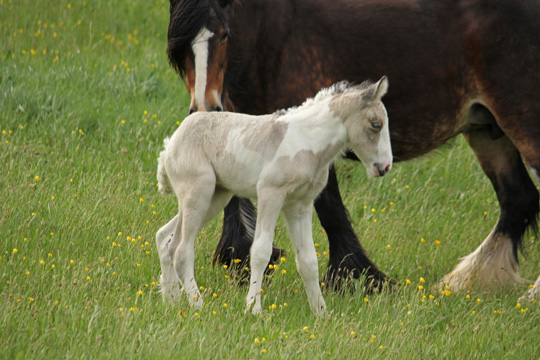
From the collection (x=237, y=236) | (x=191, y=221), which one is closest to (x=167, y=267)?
(x=191, y=221)

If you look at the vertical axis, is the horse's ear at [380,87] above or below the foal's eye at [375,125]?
above

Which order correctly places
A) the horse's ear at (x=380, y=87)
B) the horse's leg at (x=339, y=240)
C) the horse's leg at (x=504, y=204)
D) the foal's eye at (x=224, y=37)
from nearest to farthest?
the horse's ear at (x=380, y=87)
the foal's eye at (x=224, y=37)
the horse's leg at (x=339, y=240)
the horse's leg at (x=504, y=204)

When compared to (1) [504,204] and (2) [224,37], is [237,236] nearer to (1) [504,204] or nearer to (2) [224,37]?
(2) [224,37]

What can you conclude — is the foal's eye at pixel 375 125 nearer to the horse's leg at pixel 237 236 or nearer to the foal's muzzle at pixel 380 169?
the foal's muzzle at pixel 380 169

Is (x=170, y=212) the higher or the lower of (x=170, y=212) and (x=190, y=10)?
the lower

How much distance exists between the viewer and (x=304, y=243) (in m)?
4.43

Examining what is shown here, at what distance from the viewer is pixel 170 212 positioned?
21.0 feet

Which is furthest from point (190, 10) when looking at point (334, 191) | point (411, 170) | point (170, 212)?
point (411, 170)

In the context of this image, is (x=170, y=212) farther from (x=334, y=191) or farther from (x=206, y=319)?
(x=206, y=319)

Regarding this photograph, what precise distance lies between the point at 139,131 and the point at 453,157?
3741 millimetres

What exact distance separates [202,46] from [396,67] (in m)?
1.65

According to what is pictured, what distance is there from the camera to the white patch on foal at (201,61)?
15.0 feet

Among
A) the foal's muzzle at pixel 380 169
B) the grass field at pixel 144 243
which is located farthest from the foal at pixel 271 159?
the grass field at pixel 144 243

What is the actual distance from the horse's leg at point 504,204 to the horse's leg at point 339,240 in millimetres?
935
